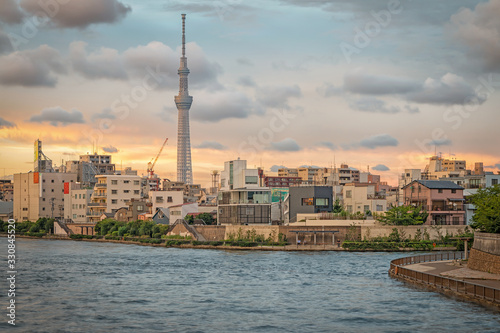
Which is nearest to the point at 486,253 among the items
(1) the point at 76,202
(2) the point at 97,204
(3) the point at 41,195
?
(2) the point at 97,204

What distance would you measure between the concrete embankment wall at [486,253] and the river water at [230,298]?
456 cm

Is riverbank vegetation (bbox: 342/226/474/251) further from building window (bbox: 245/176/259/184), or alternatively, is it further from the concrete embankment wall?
the concrete embankment wall

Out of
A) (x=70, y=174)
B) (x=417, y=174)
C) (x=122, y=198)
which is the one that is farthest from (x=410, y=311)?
(x=70, y=174)

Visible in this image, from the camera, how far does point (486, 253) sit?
159 feet

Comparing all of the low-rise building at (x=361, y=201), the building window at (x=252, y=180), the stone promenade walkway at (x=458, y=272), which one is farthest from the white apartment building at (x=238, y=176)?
the stone promenade walkway at (x=458, y=272)

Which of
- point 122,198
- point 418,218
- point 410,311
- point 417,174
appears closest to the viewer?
point 410,311

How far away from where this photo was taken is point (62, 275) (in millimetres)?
61000

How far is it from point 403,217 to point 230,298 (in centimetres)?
4396

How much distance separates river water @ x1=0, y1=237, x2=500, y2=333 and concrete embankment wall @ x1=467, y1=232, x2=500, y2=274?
4556 millimetres

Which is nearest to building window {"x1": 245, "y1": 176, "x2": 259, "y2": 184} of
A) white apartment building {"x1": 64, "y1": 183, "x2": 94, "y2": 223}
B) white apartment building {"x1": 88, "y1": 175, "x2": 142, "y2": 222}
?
white apartment building {"x1": 88, "y1": 175, "x2": 142, "y2": 222}

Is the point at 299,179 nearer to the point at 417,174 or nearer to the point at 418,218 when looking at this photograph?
the point at 417,174

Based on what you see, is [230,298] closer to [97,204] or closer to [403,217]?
[403,217]

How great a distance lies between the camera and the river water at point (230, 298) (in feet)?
124

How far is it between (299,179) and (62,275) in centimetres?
13680
